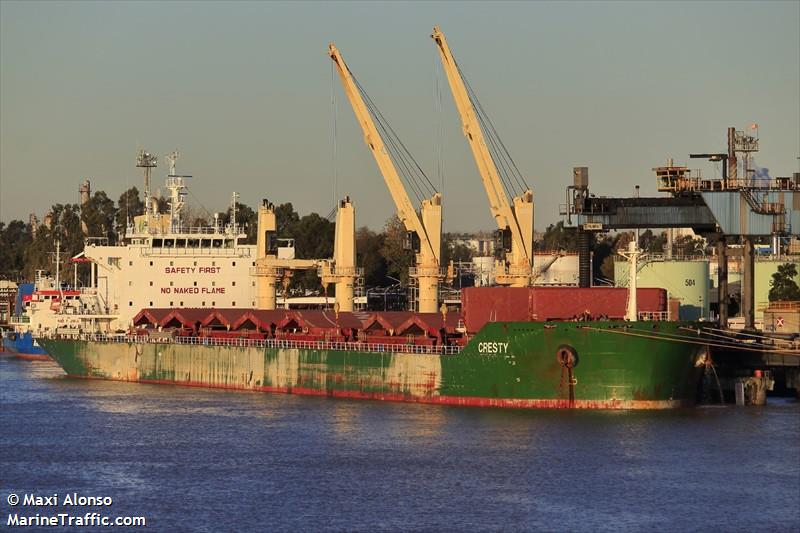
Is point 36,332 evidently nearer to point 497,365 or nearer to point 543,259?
point 543,259

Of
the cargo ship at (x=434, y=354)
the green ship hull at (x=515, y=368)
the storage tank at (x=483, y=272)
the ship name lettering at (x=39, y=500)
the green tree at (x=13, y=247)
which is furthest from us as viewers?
the green tree at (x=13, y=247)

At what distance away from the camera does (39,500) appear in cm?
3394

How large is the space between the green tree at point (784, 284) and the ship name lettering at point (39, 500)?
46.2 metres

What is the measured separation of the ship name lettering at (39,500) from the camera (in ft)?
110

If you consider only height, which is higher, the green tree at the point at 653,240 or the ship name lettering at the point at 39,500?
the green tree at the point at 653,240

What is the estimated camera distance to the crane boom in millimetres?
64562

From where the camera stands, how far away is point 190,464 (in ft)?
127

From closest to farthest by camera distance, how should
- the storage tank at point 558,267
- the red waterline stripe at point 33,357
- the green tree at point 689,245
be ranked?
the red waterline stripe at point 33,357
the storage tank at point 558,267
the green tree at point 689,245

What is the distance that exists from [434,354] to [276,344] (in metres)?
10.0

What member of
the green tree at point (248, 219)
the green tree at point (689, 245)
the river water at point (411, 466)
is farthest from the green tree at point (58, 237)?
the river water at point (411, 466)

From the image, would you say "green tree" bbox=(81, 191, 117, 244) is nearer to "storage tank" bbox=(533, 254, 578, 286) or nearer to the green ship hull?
"storage tank" bbox=(533, 254, 578, 286)

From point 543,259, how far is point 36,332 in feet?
110

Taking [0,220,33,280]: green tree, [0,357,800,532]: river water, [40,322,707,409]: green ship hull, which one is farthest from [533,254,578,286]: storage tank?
[0,220,33,280]: green tree

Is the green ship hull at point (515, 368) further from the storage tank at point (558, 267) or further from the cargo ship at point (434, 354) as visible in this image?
the storage tank at point (558, 267)
